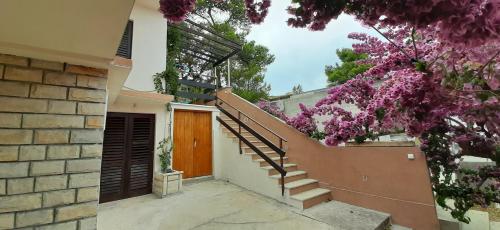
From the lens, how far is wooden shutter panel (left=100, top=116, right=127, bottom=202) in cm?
483

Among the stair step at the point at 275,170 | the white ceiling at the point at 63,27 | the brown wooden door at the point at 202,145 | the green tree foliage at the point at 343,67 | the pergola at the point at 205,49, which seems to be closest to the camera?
the white ceiling at the point at 63,27

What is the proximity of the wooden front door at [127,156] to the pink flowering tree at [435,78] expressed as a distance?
4.15m

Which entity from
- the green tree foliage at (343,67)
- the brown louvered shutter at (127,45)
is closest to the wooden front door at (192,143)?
the brown louvered shutter at (127,45)

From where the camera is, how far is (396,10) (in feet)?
3.91

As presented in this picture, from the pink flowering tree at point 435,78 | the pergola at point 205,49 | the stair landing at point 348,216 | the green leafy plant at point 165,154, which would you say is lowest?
the stair landing at point 348,216

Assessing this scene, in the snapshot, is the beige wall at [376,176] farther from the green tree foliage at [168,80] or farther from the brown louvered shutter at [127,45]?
the brown louvered shutter at [127,45]

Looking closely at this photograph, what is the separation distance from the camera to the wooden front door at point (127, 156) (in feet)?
16.1

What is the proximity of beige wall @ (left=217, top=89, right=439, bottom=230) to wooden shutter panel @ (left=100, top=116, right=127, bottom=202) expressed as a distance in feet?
13.1

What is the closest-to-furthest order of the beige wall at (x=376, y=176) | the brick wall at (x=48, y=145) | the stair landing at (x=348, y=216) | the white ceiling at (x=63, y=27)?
the white ceiling at (x=63, y=27), the brick wall at (x=48, y=145), the stair landing at (x=348, y=216), the beige wall at (x=376, y=176)

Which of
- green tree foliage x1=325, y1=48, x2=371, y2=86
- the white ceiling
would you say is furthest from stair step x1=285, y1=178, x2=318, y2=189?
green tree foliage x1=325, y1=48, x2=371, y2=86

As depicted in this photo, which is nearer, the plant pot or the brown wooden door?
the plant pot

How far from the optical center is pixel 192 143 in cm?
656

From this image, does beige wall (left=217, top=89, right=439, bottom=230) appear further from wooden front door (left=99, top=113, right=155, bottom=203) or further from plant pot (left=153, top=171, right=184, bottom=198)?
wooden front door (left=99, top=113, right=155, bottom=203)

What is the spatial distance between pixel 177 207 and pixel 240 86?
8.21 metres
